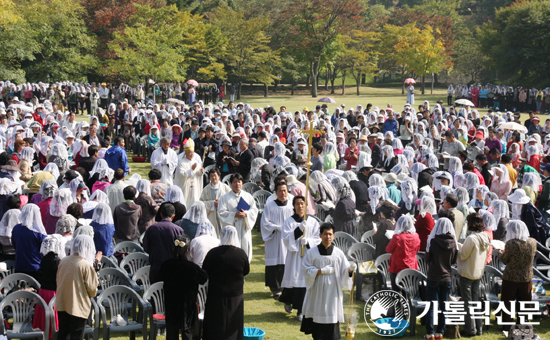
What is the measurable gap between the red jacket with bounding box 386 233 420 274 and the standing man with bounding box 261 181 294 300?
1.61 metres

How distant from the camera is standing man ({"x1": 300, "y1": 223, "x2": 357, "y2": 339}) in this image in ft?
21.2

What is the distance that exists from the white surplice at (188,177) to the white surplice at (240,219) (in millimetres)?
3517

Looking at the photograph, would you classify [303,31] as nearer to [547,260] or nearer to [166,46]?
[166,46]

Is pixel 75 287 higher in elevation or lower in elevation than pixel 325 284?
higher

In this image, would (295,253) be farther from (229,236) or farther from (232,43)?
(232,43)

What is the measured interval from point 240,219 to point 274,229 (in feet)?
2.08

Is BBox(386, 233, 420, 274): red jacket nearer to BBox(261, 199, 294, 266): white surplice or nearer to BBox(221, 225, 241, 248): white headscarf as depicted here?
BBox(261, 199, 294, 266): white surplice

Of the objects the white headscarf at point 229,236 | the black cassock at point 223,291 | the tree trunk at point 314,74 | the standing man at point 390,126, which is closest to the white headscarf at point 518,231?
the black cassock at point 223,291

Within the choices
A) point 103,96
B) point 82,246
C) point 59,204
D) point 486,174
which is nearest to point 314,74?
point 103,96

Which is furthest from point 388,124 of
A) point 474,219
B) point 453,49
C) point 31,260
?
point 453,49

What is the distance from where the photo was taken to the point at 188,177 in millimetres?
12367

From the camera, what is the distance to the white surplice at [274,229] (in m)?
8.40

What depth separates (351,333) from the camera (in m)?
6.81

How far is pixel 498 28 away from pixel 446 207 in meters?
49.2
